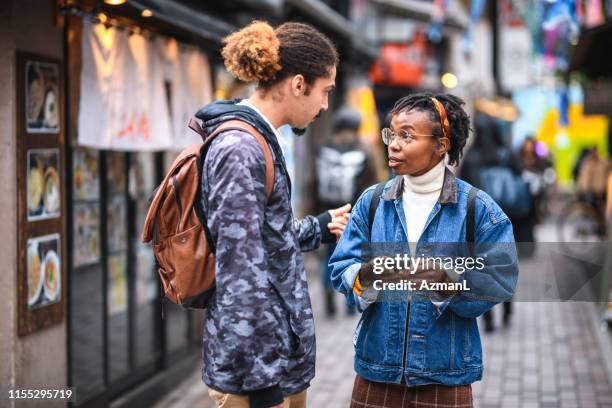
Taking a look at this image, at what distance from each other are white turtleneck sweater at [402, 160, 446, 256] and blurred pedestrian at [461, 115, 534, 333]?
6.65 metres

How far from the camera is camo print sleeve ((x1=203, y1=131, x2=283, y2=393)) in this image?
3.10 m

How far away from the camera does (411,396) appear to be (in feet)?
11.7

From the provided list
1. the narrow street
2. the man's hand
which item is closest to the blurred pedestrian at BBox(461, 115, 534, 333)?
the narrow street

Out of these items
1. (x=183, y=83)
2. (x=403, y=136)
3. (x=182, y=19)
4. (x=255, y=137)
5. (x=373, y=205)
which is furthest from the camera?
(x=183, y=83)

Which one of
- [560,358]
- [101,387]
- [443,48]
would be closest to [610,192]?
[560,358]

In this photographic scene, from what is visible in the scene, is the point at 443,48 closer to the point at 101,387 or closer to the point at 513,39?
the point at 513,39

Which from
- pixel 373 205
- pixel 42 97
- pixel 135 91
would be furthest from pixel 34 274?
pixel 373 205

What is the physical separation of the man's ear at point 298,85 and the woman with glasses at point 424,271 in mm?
405

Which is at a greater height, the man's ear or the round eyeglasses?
the man's ear

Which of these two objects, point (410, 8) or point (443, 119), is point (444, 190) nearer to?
point (443, 119)

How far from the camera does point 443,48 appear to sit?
3098 cm

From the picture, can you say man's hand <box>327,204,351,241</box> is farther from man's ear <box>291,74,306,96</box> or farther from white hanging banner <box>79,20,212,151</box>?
white hanging banner <box>79,20,212,151</box>

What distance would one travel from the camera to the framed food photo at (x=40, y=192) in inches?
202

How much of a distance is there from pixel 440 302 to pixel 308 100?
888 mm
